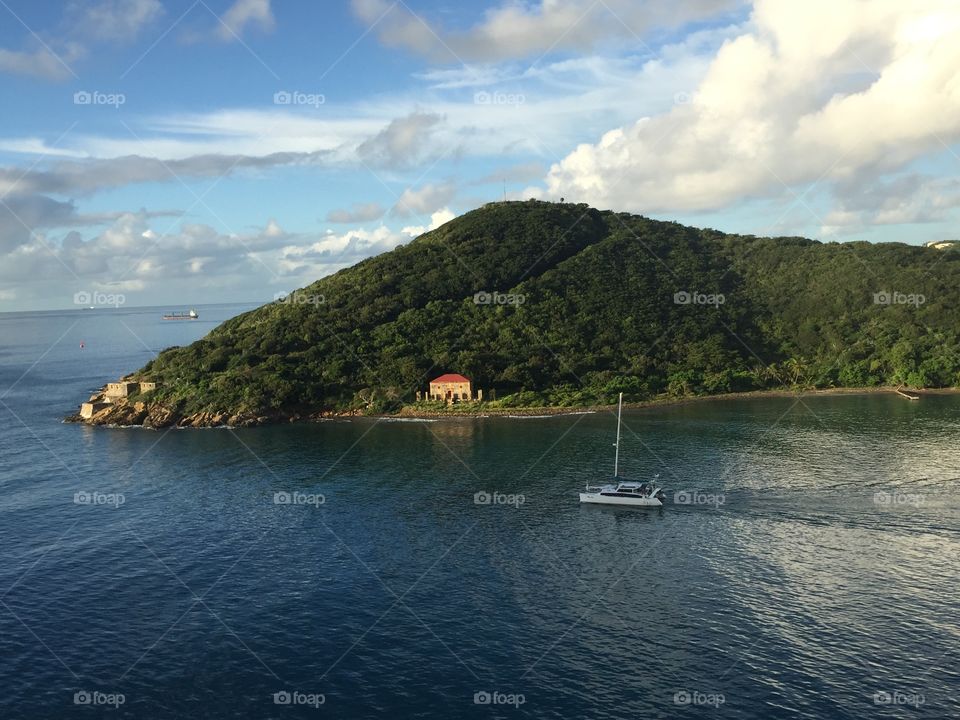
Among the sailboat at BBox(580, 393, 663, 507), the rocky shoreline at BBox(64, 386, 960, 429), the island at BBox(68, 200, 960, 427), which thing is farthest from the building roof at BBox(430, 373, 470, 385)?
the sailboat at BBox(580, 393, 663, 507)

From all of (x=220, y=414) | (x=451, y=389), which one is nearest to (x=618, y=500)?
(x=451, y=389)

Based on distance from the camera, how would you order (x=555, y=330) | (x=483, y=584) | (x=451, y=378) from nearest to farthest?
(x=483, y=584), (x=451, y=378), (x=555, y=330)

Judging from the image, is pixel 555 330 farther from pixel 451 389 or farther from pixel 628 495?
pixel 628 495

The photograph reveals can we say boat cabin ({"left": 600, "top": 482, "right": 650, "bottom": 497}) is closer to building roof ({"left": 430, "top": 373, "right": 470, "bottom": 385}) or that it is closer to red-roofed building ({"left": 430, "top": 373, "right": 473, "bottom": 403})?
red-roofed building ({"left": 430, "top": 373, "right": 473, "bottom": 403})

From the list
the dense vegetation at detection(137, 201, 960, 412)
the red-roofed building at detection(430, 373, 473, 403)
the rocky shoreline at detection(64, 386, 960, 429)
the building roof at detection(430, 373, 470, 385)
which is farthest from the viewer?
the dense vegetation at detection(137, 201, 960, 412)

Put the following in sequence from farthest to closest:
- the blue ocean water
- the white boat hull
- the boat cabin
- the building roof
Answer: the building roof < the boat cabin < the white boat hull < the blue ocean water

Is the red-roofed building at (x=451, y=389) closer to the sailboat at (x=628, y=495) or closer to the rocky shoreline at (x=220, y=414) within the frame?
the rocky shoreline at (x=220, y=414)
